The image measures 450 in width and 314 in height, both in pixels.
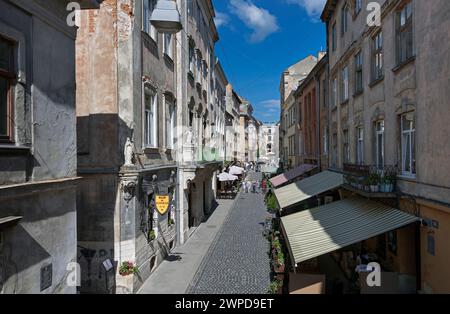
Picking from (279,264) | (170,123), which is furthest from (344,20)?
(279,264)

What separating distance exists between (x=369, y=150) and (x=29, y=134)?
10.2m

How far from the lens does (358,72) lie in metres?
13.7

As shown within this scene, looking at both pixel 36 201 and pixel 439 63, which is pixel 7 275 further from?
pixel 439 63

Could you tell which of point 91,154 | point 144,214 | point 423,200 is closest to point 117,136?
point 91,154

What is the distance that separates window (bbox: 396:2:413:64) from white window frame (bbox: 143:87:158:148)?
8.15m

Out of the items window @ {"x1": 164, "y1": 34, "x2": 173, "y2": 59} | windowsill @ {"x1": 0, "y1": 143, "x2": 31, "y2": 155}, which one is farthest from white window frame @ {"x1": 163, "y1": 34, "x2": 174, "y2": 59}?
windowsill @ {"x1": 0, "y1": 143, "x2": 31, "y2": 155}

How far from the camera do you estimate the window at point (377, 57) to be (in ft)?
35.7

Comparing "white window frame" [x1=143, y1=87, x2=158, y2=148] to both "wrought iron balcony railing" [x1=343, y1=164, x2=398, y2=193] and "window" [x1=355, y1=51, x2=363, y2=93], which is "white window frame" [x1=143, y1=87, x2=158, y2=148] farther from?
"window" [x1=355, y1=51, x2=363, y2=93]

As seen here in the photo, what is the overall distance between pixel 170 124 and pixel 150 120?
103 inches

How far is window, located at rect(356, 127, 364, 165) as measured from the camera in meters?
13.2

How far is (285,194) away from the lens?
680 inches

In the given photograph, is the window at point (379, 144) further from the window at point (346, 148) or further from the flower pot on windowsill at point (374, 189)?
the window at point (346, 148)

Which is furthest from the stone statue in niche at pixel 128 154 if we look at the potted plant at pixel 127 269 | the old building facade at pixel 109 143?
the potted plant at pixel 127 269
